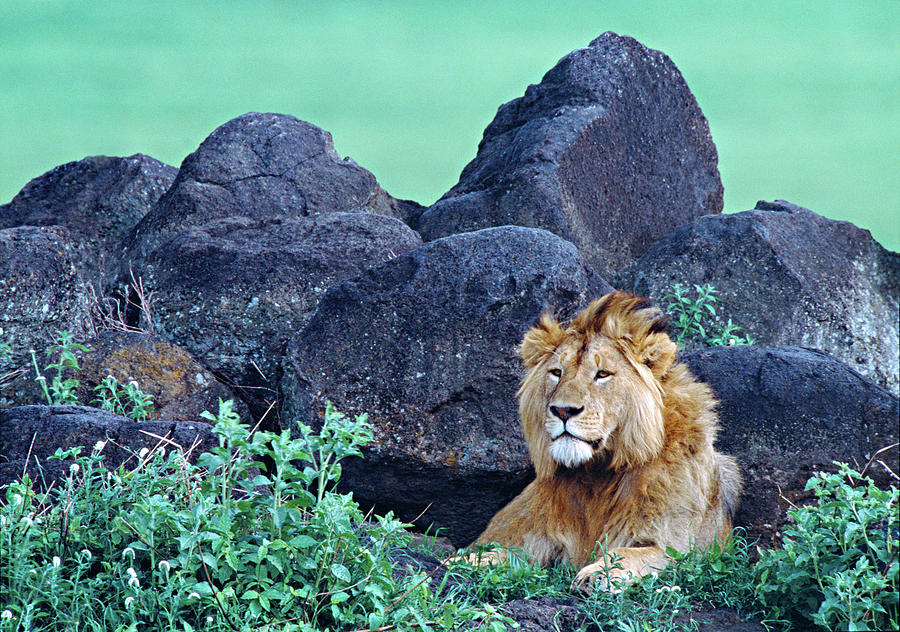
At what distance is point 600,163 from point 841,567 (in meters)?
6.21

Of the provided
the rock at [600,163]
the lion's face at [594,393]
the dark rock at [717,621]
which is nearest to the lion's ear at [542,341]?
the lion's face at [594,393]

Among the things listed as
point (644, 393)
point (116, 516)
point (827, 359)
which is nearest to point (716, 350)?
point (827, 359)

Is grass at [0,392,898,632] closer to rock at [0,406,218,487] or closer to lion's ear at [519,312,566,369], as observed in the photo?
Result: rock at [0,406,218,487]

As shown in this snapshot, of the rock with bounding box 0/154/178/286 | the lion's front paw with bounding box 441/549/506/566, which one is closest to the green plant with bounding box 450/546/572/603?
the lion's front paw with bounding box 441/549/506/566

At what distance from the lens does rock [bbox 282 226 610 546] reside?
7082 millimetres

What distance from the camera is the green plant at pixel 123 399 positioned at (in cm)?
723

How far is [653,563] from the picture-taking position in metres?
5.39

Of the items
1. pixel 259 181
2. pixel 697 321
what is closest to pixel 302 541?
pixel 697 321

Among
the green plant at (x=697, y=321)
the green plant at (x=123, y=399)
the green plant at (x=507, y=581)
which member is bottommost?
the green plant at (x=507, y=581)

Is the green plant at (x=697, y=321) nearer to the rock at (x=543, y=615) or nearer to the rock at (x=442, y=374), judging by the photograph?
the rock at (x=442, y=374)

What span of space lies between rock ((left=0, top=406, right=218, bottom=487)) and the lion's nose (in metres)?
2.00

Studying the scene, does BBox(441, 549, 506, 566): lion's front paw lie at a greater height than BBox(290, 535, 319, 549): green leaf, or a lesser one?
lesser

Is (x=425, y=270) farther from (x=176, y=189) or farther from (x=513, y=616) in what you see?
(x=176, y=189)

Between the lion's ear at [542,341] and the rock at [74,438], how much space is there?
1.91 meters
